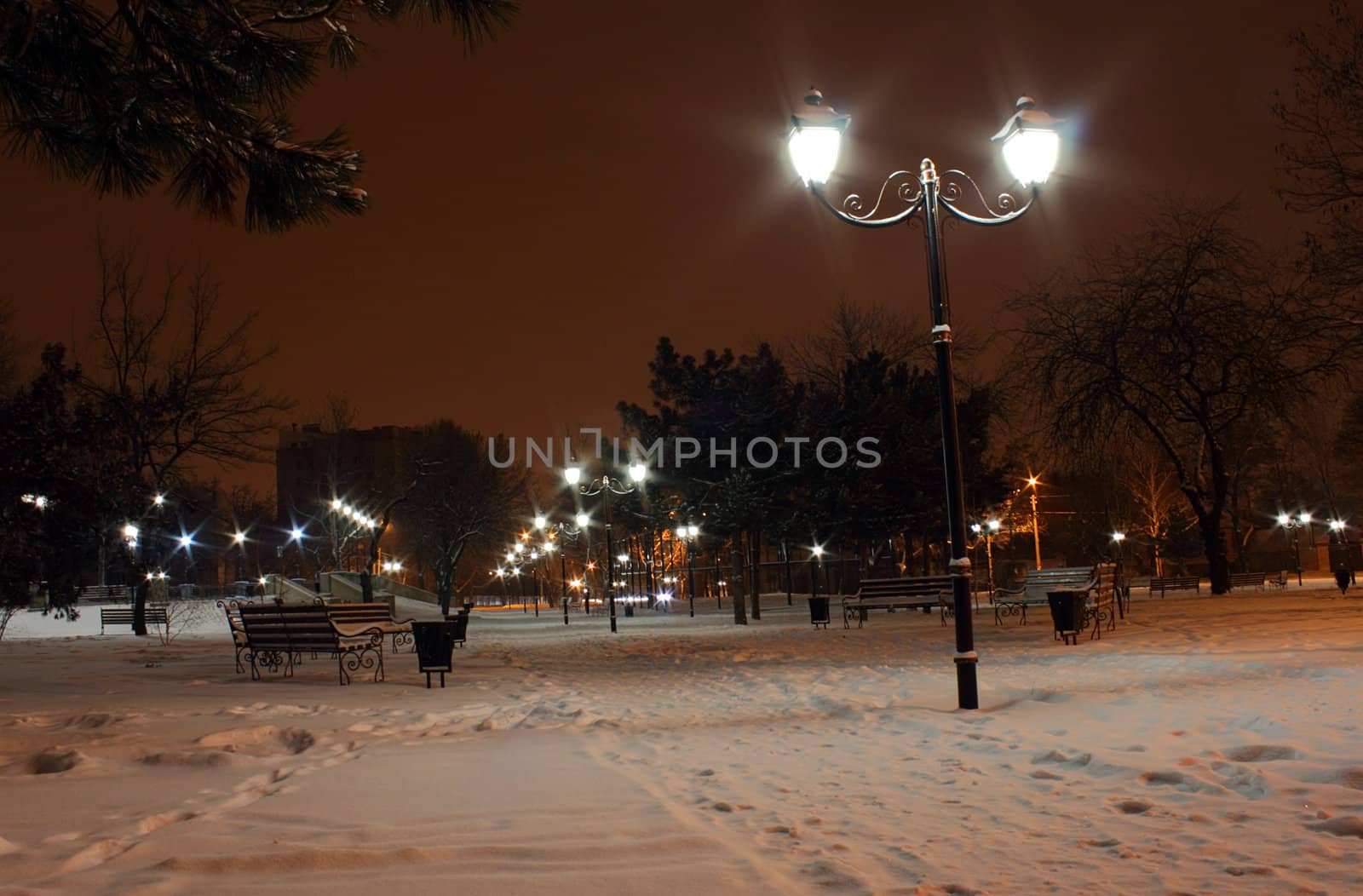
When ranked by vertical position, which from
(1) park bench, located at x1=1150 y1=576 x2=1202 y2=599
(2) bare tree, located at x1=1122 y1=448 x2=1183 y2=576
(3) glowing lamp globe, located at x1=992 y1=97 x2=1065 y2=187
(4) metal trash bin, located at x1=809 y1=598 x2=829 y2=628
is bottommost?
(1) park bench, located at x1=1150 y1=576 x2=1202 y2=599

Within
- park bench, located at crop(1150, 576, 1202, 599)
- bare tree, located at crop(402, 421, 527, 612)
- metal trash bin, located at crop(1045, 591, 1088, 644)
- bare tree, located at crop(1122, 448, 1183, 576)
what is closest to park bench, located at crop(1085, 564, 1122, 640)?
metal trash bin, located at crop(1045, 591, 1088, 644)

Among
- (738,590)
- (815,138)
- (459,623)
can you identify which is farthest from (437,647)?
(738,590)

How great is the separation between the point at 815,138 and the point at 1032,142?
196 centimetres

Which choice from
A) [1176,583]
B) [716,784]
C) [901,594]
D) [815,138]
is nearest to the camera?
[716,784]

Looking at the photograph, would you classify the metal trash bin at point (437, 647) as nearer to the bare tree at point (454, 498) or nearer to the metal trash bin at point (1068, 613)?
the metal trash bin at point (1068, 613)

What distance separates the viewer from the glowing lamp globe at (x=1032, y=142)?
8.68 m

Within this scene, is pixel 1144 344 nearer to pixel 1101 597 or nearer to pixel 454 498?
pixel 1101 597

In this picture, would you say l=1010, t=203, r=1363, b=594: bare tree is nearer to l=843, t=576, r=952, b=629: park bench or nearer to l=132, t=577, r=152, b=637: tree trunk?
l=843, t=576, r=952, b=629: park bench

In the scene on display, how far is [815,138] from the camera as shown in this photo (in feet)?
28.1

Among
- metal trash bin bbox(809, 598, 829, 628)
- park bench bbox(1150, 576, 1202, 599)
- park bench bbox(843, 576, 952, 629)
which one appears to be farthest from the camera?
park bench bbox(1150, 576, 1202, 599)

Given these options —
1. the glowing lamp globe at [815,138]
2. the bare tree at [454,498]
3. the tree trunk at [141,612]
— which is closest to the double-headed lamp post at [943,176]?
the glowing lamp globe at [815,138]

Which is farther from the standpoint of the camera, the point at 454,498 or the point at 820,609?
the point at 454,498

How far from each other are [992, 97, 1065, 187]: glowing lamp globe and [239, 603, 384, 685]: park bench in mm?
9082

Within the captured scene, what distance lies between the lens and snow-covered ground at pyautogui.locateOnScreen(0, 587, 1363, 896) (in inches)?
144
